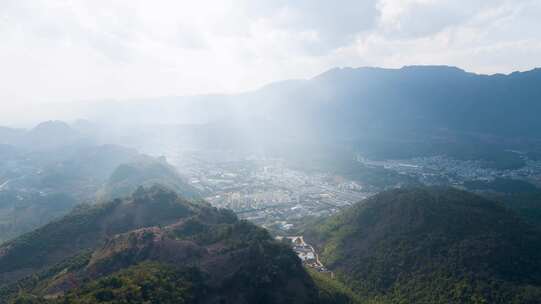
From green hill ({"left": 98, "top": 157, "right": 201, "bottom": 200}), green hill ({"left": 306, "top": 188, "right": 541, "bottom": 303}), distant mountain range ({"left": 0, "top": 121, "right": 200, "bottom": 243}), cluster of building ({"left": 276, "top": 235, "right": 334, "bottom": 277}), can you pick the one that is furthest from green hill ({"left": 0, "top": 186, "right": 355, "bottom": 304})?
green hill ({"left": 98, "top": 157, "right": 201, "bottom": 200})

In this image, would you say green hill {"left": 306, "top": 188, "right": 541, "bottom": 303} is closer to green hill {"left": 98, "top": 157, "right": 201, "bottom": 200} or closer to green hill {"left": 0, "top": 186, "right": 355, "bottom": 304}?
green hill {"left": 0, "top": 186, "right": 355, "bottom": 304}

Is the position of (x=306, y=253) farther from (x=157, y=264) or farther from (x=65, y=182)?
(x=65, y=182)

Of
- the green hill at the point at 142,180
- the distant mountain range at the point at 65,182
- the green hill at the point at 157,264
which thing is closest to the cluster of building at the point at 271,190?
the green hill at the point at 142,180

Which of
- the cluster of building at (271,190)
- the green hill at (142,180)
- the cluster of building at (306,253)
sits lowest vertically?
the cluster of building at (271,190)

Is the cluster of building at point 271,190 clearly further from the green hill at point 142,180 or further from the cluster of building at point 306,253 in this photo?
the cluster of building at point 306,253

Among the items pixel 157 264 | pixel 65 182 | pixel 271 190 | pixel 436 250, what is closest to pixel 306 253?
pixel 436 250

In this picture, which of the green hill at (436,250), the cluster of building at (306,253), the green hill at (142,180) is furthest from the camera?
the green hill at (142,180)
